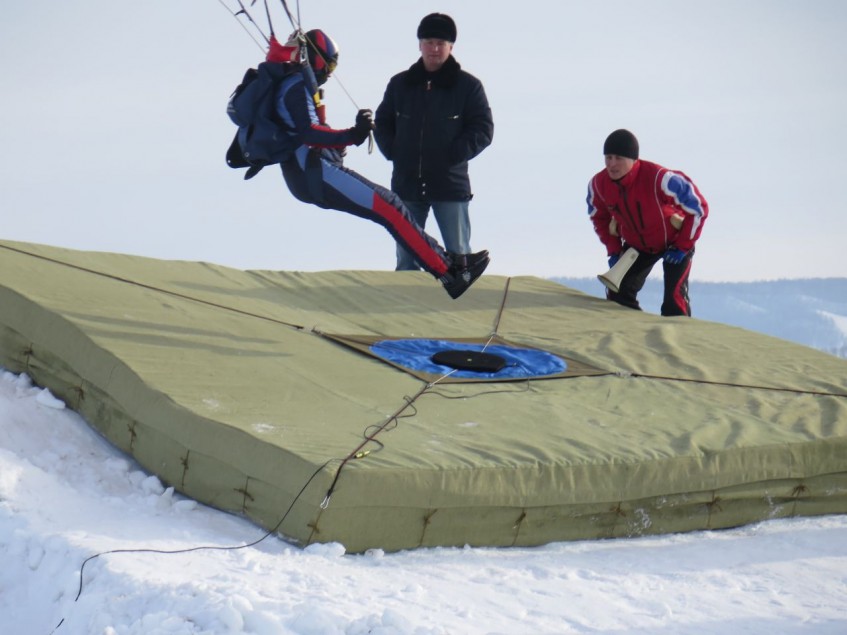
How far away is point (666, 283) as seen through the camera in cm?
518

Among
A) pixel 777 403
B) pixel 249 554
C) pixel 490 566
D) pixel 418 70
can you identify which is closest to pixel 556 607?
pixel 490 566

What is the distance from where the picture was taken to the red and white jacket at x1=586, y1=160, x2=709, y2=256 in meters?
4.93

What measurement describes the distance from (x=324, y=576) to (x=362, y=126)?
6.51ft

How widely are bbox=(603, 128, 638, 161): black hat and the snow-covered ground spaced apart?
205 cm

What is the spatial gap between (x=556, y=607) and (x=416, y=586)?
32 centimetres

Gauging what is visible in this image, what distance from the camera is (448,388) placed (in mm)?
3592

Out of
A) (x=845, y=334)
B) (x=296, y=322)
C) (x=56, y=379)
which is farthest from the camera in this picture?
(x=845, y=334)

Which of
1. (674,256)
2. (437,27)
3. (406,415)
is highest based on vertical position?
(437,27)

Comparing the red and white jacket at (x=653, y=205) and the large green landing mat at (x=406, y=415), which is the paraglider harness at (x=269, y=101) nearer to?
the large green landing mat at (x=406, y=415)

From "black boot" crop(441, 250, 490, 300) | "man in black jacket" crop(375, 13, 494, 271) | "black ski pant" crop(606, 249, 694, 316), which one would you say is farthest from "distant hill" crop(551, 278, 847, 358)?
"black boot" crop(441, 250, 490, 300)

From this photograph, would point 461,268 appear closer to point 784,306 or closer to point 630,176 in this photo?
point 630,176

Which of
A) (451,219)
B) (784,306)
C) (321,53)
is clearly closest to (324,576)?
(321,53)

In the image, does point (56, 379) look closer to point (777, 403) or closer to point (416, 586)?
point (416, 586)

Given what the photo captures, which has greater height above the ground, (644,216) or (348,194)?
(644,216)
